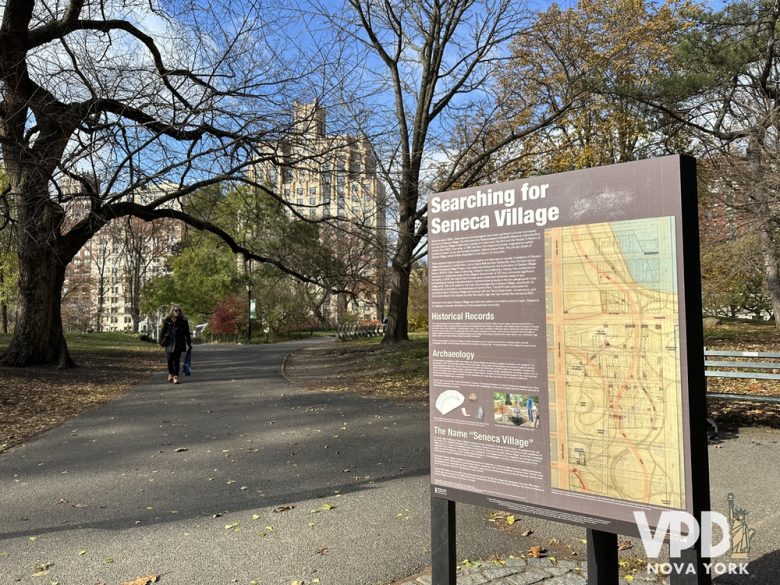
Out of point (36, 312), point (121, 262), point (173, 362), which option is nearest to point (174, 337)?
point (173, 362)

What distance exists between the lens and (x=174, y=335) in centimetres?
1405

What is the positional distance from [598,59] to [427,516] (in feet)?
49.8

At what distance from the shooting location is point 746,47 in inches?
659

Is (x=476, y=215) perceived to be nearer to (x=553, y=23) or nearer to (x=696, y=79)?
(x=696, y=79)

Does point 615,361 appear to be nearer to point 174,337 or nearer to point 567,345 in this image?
point 567,345

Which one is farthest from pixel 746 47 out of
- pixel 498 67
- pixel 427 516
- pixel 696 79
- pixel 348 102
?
pixel 427 516

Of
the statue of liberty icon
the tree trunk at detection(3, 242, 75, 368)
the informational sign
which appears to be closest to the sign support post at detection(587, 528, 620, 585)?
the informational sign

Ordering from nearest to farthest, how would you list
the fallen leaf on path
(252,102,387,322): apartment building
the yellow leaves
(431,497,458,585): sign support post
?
(431,497,458,585): sign support post < the fallen leaf on path < the yellow leaves < (252,102,387,322): apartment building

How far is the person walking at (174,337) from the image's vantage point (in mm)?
14062

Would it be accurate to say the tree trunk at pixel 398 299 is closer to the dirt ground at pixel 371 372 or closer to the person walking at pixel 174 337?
the dirt ground at pixel 371 372

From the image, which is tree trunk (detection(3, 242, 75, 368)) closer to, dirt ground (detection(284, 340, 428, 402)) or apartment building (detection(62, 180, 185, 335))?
apartment building (detection(62, 180, 185, 335))

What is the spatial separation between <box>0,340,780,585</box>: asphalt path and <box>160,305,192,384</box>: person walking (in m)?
4.59

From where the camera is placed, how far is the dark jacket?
14039mm

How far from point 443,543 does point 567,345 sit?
1.33m
